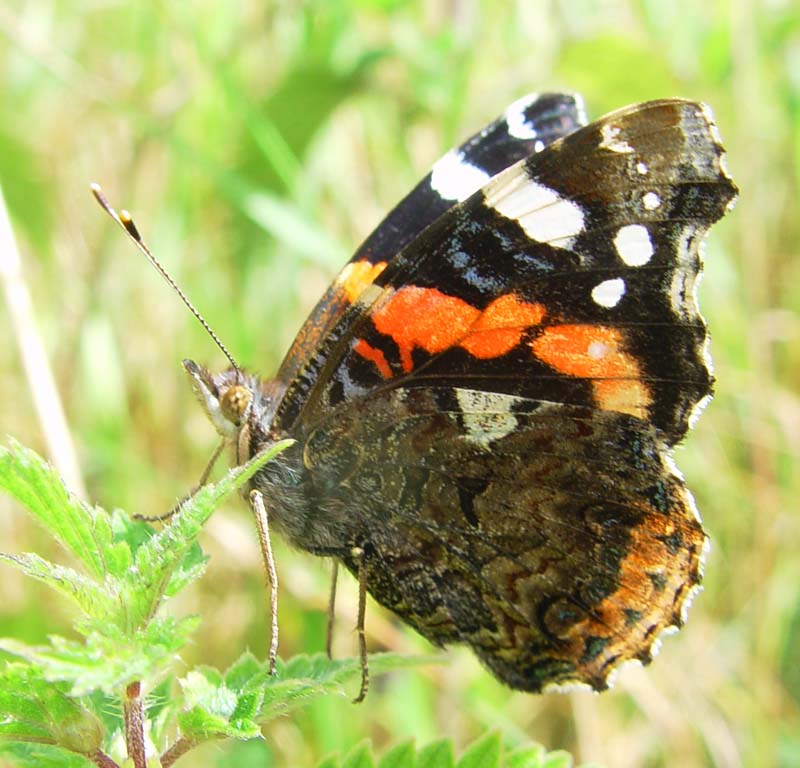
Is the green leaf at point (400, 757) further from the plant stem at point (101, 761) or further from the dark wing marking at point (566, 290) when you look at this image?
the dark wing marking at point (566, 290)

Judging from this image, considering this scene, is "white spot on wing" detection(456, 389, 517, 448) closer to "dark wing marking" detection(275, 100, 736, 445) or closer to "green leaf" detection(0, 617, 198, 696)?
"dark wing marking" detection(275, 100, 736, 445)

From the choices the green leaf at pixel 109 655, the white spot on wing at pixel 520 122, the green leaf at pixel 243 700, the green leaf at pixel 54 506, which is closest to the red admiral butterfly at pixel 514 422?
the white spot on wing at pixel 520 122

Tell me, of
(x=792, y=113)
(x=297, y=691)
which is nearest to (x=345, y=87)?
(x=792, y=113)

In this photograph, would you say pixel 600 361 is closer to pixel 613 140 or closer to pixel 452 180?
pixel 613 140

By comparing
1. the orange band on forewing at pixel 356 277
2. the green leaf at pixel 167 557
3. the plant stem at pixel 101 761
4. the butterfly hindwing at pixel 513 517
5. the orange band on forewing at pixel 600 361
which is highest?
the orange band on forewing at pixel 356 277

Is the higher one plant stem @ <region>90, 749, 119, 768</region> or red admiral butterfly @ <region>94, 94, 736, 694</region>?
red admiral butterfly @ <region>94, 94, 736, 694</region>

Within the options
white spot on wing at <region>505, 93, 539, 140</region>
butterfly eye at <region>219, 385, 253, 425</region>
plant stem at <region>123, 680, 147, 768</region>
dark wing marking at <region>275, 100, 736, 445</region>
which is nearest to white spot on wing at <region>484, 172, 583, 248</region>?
dark wing marking at <region>275, 100, 736, 445</region>

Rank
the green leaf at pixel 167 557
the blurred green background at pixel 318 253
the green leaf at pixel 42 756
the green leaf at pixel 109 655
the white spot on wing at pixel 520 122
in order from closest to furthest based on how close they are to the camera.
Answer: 1. the green leaf at pixel 109 655
2. the green leaf at pixel 167 557
3. the green leaf at pixel 42 756
4. the white spot on wing at pixel 520 122
5. the blurred green background at pixel 318 253
